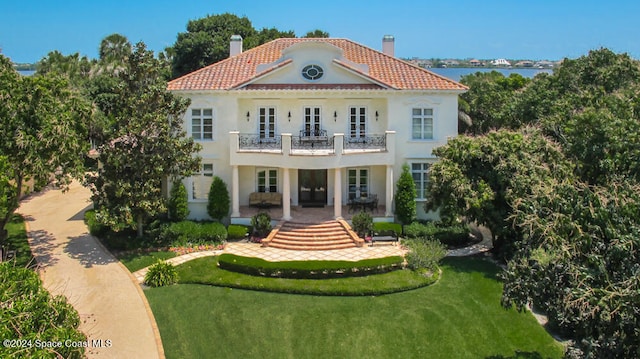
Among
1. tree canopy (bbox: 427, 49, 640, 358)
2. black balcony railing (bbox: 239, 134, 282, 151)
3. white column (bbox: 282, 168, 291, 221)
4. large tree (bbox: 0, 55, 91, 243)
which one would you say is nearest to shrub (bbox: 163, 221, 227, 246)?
white column (bbox: 282, 168, 291, 221)

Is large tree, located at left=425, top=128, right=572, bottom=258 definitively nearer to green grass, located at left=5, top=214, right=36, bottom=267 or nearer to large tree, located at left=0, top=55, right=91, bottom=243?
large tree, located at left=0, top=55, right=91, bottom=243

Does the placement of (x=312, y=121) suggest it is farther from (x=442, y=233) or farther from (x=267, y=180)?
(x=442, y=233)

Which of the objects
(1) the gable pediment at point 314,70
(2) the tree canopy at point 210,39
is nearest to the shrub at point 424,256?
(1) the gable pediment at point 314,70

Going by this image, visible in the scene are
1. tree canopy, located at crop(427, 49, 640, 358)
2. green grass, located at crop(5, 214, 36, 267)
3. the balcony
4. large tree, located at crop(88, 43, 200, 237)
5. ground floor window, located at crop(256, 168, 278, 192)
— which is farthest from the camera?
ground floor window, located at crop(256, 168, 278, 192)

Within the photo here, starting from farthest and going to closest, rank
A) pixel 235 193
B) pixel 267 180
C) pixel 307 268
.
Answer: pixel 267 180 < pixel 235 193 < pixel 307 268

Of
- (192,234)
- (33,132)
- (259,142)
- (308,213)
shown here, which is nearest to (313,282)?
(192,234)

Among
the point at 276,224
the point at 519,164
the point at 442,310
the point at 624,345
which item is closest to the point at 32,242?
the point at 276,224
